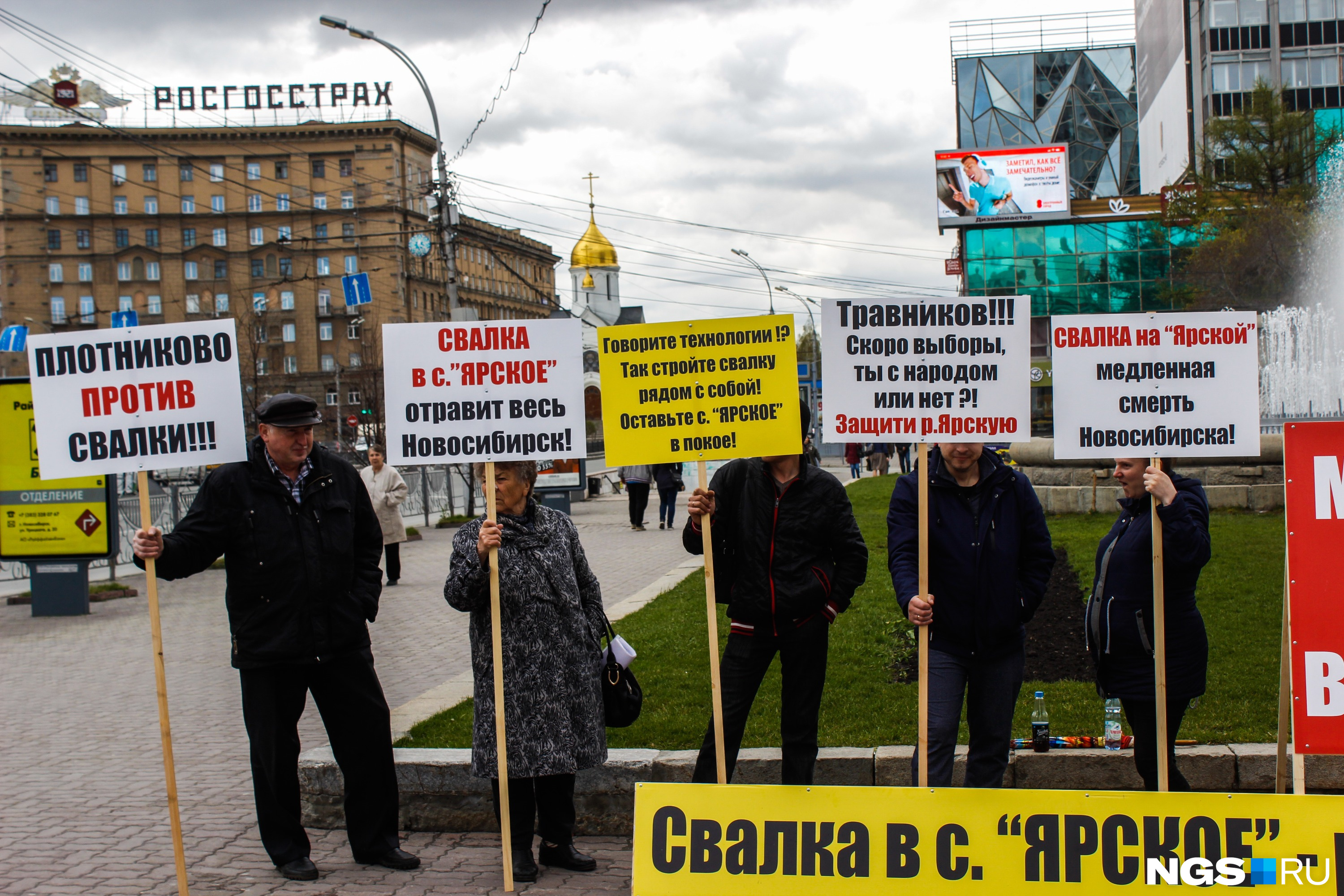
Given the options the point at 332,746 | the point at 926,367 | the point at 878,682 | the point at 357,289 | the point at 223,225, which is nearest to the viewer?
the point at 926,367

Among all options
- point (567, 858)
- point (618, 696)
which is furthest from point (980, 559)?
point (567, 858)

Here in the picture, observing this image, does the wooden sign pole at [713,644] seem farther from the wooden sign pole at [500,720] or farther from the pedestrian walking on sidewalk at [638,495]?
the pedestrian walking on sidewalk at [638,495]

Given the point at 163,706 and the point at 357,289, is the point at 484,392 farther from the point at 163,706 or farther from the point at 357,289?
the point at 357,289

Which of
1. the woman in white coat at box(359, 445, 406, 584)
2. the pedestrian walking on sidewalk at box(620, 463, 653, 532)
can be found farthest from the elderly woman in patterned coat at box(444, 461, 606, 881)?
the pedestrian walking on sidewalk at box(620, 463, 653, 532)

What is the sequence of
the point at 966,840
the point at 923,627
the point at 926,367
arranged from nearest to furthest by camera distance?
the point at 966,840 → the point at 923,627 → the point at 926,367

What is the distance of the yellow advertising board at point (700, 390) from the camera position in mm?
5043

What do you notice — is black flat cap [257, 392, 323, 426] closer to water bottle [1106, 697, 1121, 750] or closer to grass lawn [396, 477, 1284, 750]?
grass lawn [396, 477, 1284, 750]

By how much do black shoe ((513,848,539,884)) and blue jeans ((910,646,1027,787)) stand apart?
170 cm

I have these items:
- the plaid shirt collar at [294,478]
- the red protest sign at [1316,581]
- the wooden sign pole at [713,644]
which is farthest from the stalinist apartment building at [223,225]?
the red protest sign at [1316,581]

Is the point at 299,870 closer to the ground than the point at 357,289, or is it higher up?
closer to the ground

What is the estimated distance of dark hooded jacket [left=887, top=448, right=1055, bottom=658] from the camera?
15.6 ft

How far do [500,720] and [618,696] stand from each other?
0.58 metres

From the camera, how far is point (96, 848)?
18.3 ft

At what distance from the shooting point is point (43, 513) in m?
Answer: 13.5
